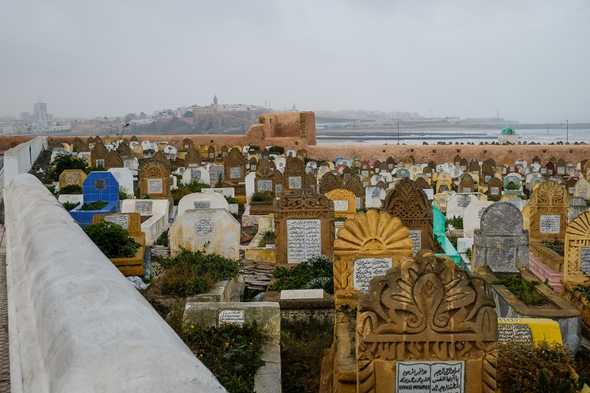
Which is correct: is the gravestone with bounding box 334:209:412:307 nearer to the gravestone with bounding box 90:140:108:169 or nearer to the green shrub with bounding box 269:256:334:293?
the green shrub with bounding box 269:256:334:293

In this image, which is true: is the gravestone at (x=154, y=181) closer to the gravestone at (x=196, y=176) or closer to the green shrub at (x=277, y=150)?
the gravestone at (x=196, y=176)

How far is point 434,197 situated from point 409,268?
618 inches

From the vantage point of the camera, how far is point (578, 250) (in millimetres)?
9531

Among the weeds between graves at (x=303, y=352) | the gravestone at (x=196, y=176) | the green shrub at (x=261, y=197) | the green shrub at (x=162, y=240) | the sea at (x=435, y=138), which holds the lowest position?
the sea at (x=435, y=138)

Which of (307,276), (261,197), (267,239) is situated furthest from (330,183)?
(307,276)

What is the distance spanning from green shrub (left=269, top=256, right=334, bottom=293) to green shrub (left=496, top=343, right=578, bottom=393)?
3.39 meters

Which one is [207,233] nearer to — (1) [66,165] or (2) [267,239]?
(2) [267,239]

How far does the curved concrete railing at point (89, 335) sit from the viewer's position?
125cm

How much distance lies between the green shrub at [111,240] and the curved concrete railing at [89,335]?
5776 millimetres

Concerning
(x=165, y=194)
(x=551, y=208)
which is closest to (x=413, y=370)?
(x=551, y=208)

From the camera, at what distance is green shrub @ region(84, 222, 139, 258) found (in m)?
8.27

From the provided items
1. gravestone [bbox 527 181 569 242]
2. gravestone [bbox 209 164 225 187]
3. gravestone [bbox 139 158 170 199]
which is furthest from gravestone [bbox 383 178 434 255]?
gravestone [bbox 209 164 225 187]

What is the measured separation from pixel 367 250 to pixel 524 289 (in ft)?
8.25

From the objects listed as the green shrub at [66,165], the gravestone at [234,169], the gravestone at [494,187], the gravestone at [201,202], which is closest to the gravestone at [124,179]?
the green shrub at [66,165]
